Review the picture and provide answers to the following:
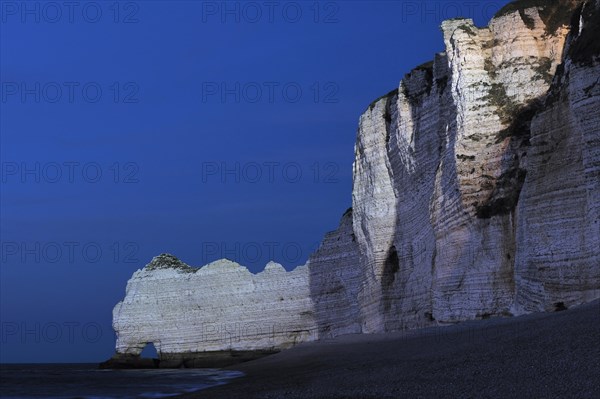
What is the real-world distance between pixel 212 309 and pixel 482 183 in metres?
35.3

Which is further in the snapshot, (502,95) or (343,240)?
(343,240)

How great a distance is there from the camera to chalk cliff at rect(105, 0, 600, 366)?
20.1m

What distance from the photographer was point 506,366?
10.9 meters

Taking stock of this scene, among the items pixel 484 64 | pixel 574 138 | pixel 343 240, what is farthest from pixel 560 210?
pixel 343 240

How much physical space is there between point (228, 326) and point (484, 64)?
34.2 meters

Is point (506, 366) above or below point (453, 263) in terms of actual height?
below

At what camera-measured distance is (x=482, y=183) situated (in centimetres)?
2622

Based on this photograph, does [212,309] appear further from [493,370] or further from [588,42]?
[493,370]

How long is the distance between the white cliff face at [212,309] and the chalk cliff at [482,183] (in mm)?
4624

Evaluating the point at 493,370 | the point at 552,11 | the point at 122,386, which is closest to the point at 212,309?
the point at 122,386

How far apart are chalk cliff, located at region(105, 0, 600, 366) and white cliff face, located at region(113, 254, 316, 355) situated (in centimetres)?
462

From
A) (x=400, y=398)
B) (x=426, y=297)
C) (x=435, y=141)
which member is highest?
(x=435, y=141)

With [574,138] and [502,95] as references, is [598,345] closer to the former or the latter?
[574,138]

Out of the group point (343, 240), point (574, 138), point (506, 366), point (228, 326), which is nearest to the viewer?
point (506, 366)
